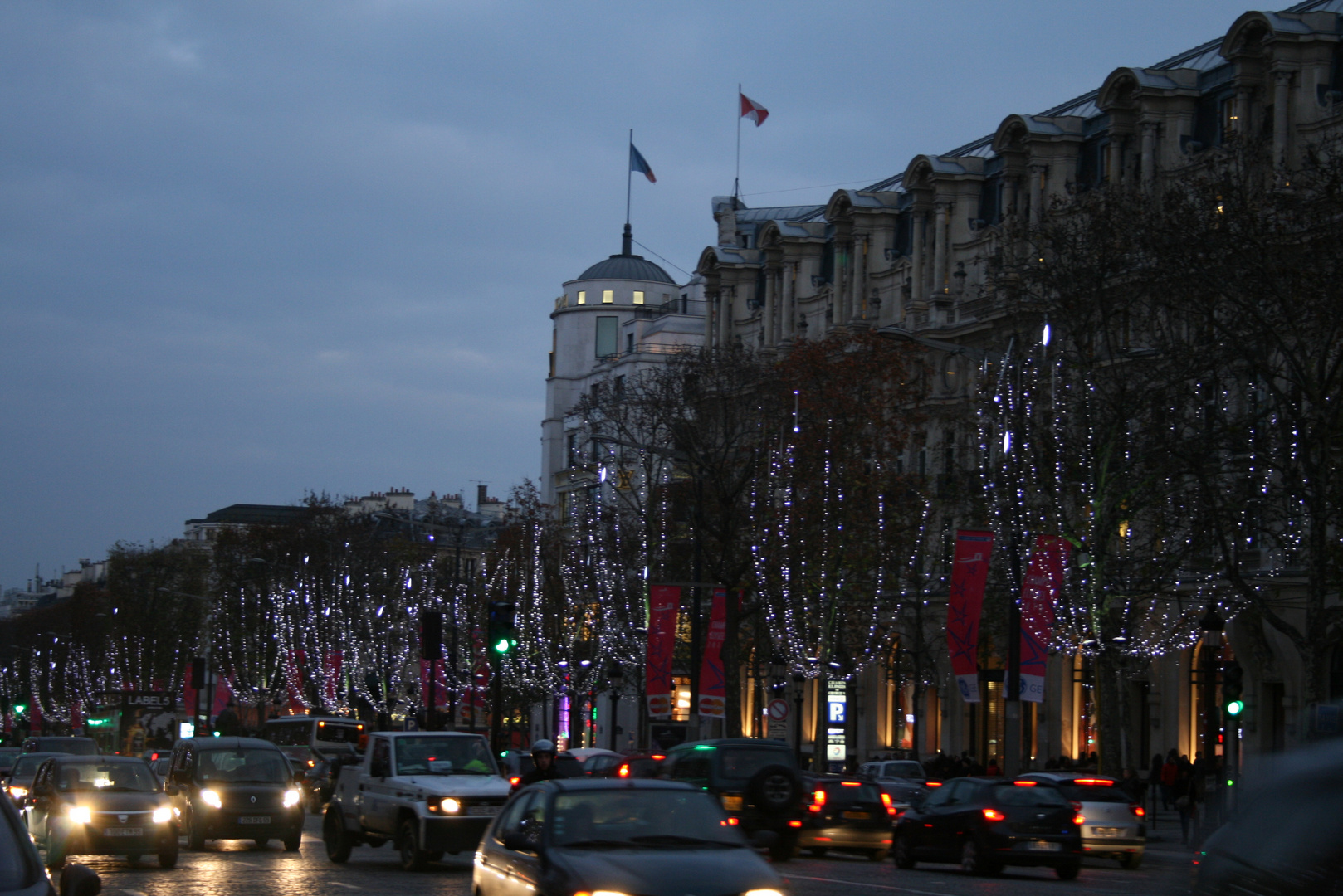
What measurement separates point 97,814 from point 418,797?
14.9 ft

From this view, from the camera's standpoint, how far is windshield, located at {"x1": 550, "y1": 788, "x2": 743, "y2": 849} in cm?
1258

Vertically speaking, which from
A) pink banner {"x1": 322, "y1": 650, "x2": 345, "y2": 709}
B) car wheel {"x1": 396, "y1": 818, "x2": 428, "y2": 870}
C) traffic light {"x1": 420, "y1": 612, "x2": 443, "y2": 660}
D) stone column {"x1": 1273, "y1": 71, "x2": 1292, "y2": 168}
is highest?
stone column {"x1": 1273, "y1": 71, "x2": 1292, "y2": 168}

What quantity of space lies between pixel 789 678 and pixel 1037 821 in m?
32.3

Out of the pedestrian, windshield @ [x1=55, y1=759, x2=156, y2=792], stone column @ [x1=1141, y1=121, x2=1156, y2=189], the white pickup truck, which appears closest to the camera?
the white pickup truck

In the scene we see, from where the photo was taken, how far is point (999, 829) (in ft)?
84.0

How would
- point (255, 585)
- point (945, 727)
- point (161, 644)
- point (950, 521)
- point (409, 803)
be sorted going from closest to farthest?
point (409, 803)
point (950, 521)
point (945, 727)
point (255, 585)
point (161, 644)

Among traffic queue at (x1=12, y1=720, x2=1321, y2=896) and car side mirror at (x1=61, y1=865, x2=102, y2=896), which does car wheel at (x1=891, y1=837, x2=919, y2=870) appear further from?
car side mirror at (x1=61, y1=865, x2=102, y2=896)

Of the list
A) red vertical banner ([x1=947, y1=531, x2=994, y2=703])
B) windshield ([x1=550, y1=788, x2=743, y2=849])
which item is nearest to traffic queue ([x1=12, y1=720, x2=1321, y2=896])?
windshield ([x1=550, y1=788, x2=743, y2=849])

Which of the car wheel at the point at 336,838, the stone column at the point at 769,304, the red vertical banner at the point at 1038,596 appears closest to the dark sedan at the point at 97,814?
the car wheel at the point at 336,838

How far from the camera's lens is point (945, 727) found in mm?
62281

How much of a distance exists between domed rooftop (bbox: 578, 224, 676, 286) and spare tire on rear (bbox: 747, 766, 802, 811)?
250 feet

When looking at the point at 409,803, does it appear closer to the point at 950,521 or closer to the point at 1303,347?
the point at 1303,347

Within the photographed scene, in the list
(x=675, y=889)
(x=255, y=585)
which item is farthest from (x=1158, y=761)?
(x=255, y=585)

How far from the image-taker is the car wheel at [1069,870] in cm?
2555
